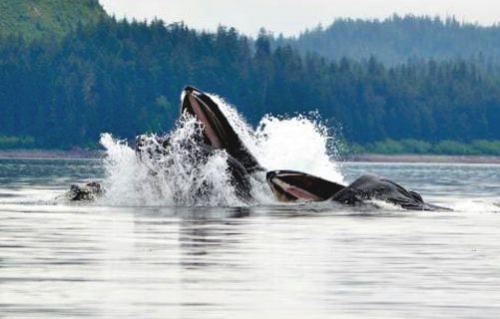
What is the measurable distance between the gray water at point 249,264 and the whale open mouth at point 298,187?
1.52 meters

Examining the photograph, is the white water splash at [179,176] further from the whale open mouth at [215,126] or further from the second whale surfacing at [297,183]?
the second whale surfacing at [297,183]

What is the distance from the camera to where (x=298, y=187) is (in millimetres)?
43062

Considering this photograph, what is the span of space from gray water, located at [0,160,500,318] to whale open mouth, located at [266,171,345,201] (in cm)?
152

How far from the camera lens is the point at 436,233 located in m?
34.5

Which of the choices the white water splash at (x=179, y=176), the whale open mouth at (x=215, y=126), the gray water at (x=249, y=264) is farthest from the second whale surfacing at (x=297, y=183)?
the gray water at (x=249, y=264)

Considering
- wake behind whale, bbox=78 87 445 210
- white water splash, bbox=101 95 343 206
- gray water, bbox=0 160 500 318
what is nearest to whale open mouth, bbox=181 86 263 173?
wake behind whale, bbox=78 87 445 210

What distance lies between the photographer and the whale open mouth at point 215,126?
43.6 metres

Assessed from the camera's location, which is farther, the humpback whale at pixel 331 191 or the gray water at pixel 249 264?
the humpback whale at pixel 331 191

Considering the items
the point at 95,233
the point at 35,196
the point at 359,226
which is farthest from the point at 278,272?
the point at 35,196

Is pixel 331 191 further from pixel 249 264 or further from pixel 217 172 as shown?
pixel 249 264

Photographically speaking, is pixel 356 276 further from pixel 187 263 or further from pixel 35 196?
pixel 35 196

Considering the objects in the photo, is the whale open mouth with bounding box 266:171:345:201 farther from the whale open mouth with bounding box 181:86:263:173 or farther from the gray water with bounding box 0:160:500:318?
the whale open mouth with bounding box 181:86:263:173

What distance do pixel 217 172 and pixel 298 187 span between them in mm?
1963

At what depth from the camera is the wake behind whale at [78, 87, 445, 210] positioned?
4300cm
